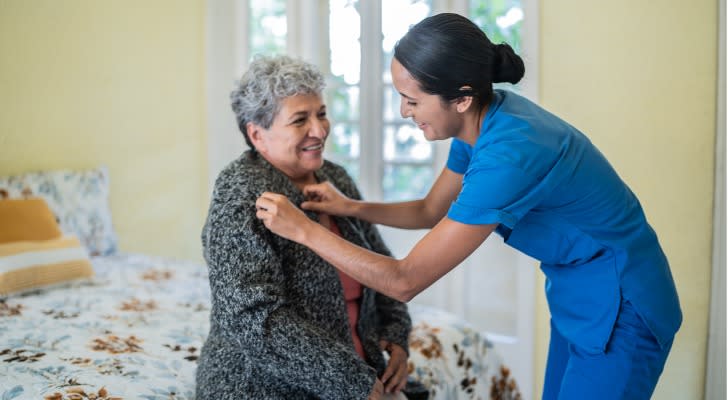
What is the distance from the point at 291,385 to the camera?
4.84 feet

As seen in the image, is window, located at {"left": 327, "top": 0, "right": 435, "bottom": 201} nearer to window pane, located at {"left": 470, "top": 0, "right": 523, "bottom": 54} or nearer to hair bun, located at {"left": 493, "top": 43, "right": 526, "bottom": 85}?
window pane, located at {"left": 470, "top": 0, "right": 523, "bottom": 54}

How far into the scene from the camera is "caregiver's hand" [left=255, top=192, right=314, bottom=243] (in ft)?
4.50

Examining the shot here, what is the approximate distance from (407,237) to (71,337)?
1597mm

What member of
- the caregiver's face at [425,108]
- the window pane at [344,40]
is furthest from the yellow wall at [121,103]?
the caregiver's face at [425,108]

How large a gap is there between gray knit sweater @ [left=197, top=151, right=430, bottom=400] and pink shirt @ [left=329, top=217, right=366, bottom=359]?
8cm

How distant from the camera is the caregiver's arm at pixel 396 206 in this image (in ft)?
A: 5.53

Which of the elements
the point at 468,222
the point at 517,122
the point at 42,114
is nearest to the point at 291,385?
the point at 468,222

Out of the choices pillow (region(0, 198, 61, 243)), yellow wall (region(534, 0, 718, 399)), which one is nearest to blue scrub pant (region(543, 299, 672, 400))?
yellow wall (region(534, 0, 718, 399))

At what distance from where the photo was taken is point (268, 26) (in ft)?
11.7

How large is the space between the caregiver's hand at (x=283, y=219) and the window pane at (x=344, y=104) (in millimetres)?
1859

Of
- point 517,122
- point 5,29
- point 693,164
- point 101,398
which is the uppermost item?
point 5,29

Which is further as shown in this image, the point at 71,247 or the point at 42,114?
the point at 42,114

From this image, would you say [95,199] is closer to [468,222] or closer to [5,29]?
[5,29]

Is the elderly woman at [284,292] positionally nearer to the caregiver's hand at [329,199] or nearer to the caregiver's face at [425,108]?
the caregiver's hand at [329,199]
